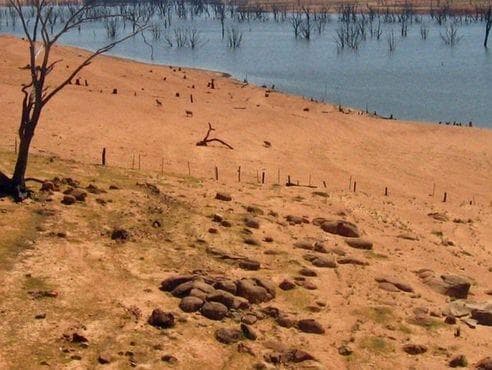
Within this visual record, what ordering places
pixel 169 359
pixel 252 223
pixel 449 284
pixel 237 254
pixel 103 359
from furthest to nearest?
pixel 252 223, pixel 449 284, pixel 237 254, pixel 169 359, pixel 103 359

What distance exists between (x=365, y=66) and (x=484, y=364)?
56911 millimetres

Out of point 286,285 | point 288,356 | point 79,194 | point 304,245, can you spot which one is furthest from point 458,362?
point 79,194

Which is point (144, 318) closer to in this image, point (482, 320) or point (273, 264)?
point (273, 264)

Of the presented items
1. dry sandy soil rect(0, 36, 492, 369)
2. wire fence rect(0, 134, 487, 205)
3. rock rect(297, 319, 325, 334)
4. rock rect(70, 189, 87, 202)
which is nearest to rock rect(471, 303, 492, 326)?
dry sandy soil rect(0, 36, 492, 369)

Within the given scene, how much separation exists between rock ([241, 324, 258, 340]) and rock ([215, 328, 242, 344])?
80 mm

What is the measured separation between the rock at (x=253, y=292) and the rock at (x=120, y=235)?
9.31 ft

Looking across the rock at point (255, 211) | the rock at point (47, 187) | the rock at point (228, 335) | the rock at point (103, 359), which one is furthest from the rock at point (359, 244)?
the rock at point (103, 359)

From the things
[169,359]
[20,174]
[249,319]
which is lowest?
[249,319]

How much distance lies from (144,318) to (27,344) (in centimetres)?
195

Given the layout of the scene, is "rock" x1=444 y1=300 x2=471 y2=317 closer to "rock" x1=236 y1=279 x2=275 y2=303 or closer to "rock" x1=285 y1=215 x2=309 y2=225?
"rock" x1=236 y1=279 x2=275 y2=303

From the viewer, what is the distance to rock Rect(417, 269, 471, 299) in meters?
15.6

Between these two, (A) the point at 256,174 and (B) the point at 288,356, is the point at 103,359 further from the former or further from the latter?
(A) the point at 256,174

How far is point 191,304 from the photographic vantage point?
41.0ft

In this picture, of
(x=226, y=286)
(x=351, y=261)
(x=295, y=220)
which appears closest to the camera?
(x=226, y=286)
